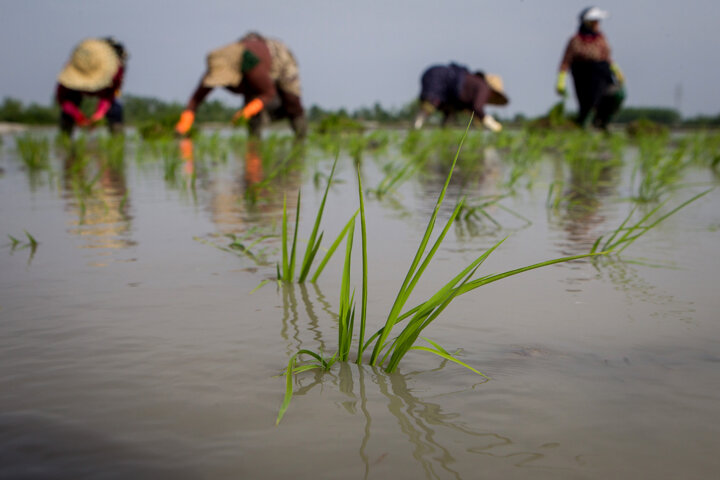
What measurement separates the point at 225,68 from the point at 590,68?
406 centimetres

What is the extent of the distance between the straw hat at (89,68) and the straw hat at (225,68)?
→ 4.27ft

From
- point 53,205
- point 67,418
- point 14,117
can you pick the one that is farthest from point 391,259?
point 14,117

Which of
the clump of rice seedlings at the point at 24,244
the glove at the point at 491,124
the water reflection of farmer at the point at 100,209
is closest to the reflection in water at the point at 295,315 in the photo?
the water reflection of farmer at the point at 100,209

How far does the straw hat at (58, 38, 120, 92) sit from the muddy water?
6130 millimetres

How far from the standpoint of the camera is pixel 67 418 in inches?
31.7

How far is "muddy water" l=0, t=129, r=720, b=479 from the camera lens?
723 millimetres

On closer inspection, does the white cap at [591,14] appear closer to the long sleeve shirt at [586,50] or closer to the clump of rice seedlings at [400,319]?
the long sleeve shirt at [586,50]

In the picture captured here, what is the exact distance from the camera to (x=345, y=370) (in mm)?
950

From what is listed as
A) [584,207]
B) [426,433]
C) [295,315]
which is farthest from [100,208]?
[426,433]

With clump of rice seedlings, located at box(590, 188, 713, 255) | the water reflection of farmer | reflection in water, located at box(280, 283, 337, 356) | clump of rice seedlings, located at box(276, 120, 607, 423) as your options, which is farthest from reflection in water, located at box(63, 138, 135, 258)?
clump of rice seedlings, located at box(590, 188, 713, 255)

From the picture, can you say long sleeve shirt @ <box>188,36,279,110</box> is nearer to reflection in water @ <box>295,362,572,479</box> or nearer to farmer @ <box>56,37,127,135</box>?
farmer @ <box>56,37,127,135</box>

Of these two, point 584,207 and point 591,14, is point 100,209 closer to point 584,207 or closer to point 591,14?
point 584,207

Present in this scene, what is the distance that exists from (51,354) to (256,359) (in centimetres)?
29

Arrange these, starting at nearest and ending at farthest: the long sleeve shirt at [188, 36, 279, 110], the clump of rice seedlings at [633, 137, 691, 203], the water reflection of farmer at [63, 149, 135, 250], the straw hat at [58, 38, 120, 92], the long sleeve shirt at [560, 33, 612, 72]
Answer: the water reflection of farmer at [63, 149, 135, 250]
the clump of rice seedlings at [633, 137, 691, 203]
the long sleeve shirt at [188, 36, 279, 110]
the straw hat at [58, 38, 120, 92]
the long sleeve shirt at [560, 33, 612, 72]
